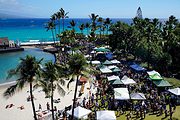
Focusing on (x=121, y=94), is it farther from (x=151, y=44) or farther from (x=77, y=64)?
(x=151, y=44)

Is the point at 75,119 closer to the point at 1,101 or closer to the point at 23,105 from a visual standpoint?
the point at 23,105

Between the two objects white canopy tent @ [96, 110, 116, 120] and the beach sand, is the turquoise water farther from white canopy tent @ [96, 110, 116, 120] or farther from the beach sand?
white canopy tent @ [96, 110, 116, 120]

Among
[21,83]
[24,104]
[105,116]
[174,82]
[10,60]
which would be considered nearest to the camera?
[21,83]

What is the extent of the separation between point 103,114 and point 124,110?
4.29 metres

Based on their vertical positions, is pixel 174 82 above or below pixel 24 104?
above

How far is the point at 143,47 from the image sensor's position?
4397cm

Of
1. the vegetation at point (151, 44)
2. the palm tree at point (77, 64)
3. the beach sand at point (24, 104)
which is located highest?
the palm tree at point (77, 64)

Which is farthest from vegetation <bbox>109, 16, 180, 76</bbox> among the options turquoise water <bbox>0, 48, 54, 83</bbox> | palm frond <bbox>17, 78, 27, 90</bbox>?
palm frond <bbox>17, 78, 27, 90</bbox>

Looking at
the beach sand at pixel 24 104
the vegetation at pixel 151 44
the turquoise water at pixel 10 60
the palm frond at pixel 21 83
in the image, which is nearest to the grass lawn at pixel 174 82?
the vegetation at pixel 151 44

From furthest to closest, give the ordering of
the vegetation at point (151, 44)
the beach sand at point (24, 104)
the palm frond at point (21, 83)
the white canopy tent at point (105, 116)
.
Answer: the vegetation at point (151, 44), the beach sand at point (24, 104), the white canopy tent at point (105, 116), the palm frond at point (21, 83)

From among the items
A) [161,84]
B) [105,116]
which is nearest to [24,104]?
[105,116]

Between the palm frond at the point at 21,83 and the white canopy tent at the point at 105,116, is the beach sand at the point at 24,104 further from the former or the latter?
the palm frond at the point at 21,83

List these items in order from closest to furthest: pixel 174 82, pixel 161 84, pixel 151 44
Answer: pixel 161 84 < pixel 174 82 < pixel 151 44

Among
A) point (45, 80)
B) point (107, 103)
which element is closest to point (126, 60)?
point (107, 103)
